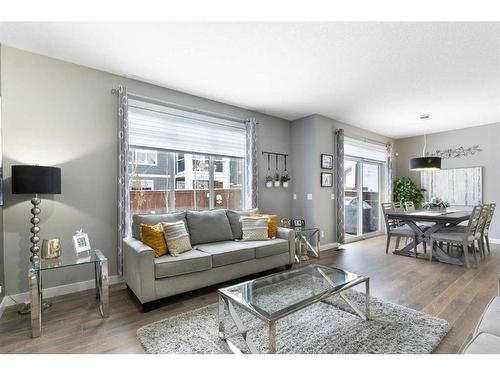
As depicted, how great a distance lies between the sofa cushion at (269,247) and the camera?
3170 millimetres

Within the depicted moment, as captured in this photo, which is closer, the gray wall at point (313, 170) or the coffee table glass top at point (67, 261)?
the coffee table glass top at point (67, 261)

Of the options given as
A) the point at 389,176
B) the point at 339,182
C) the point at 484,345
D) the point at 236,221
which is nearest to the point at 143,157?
the point at 236,221

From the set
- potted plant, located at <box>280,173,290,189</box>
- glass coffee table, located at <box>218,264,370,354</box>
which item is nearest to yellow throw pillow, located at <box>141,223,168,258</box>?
glass coffee table, located at <box>218,264,370,354</box>

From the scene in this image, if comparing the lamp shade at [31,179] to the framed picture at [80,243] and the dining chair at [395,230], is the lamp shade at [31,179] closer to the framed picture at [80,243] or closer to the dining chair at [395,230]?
the framed picture at [80,243]

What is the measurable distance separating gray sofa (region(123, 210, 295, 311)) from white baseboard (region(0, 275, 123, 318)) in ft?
1.22

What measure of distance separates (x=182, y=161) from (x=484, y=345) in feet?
11.7

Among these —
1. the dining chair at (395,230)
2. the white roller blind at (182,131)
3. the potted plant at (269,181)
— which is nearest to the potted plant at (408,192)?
the dining chair at (395,230)

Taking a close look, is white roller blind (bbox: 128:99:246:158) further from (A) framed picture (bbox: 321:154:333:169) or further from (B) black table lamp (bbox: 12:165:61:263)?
(A) framed picture (bbox: 321:154:333:169)

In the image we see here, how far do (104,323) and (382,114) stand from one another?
5.34 metres

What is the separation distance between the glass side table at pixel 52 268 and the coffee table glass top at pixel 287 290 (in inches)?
47.6

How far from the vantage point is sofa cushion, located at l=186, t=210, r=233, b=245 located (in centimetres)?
324

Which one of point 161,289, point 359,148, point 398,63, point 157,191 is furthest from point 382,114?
point 161,289

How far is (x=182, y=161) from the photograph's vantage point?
12.4ft
